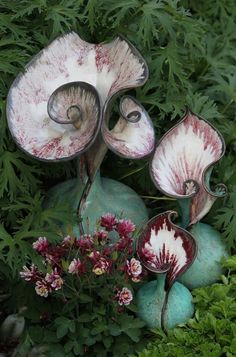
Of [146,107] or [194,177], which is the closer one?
[194,177]

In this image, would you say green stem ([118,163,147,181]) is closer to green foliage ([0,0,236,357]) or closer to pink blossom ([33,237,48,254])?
green foliage ([0,0,236,357])

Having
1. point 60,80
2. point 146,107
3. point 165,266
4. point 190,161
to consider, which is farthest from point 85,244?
point 146,107

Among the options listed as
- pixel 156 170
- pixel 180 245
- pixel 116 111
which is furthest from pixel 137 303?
pixel 116 111

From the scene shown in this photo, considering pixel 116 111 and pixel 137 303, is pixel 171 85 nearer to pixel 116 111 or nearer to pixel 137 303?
pixel 116 111

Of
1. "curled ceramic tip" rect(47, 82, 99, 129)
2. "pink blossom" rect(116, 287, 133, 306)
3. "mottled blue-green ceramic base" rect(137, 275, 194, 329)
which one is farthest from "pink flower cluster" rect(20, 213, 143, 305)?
"curled ceramic tip" rect(47, 82, 99, 129)

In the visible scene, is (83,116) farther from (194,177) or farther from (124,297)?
(124,297)

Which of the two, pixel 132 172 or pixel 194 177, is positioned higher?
pixel 194 177
